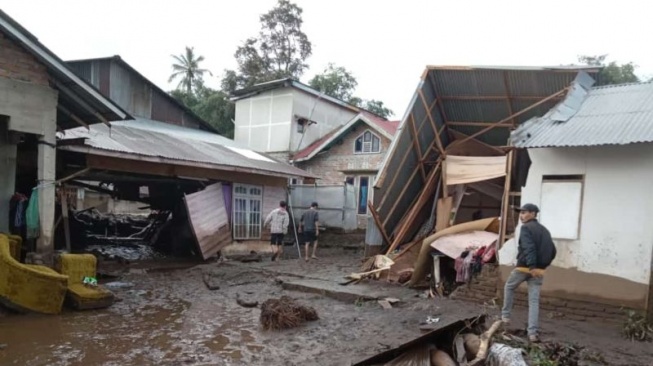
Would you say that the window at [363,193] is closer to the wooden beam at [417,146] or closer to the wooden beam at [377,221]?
the wooden beam at [417,146]

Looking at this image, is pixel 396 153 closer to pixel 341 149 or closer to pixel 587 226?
pixel 587 226

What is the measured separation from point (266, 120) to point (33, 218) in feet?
49.3

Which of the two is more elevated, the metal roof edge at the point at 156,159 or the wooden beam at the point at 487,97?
the wooden beam at the point at 487,97

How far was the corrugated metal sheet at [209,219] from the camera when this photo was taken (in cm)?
1286

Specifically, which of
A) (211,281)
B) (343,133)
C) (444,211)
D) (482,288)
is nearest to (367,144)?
(343,133)

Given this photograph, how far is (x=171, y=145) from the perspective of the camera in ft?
44.6

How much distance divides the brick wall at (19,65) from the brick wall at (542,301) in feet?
27.2

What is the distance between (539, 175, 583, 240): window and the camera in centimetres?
699

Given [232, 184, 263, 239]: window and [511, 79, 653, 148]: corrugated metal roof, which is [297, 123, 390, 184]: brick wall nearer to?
[232, 184, 263, 239]: window

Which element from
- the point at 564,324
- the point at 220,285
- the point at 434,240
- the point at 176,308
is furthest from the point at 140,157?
the point at 564,324

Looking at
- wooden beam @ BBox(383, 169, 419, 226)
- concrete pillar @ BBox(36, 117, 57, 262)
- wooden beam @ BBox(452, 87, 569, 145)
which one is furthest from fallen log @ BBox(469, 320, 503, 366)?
concrete pillar @ BBox(36, 117, 57, 262)

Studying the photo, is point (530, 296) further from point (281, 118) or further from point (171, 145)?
point (281, 118)

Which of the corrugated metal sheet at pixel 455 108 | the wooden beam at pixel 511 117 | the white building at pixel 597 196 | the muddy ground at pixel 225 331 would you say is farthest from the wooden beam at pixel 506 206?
the corrugated metal sheet at pixel 455 108

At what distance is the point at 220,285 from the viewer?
32.4ft
